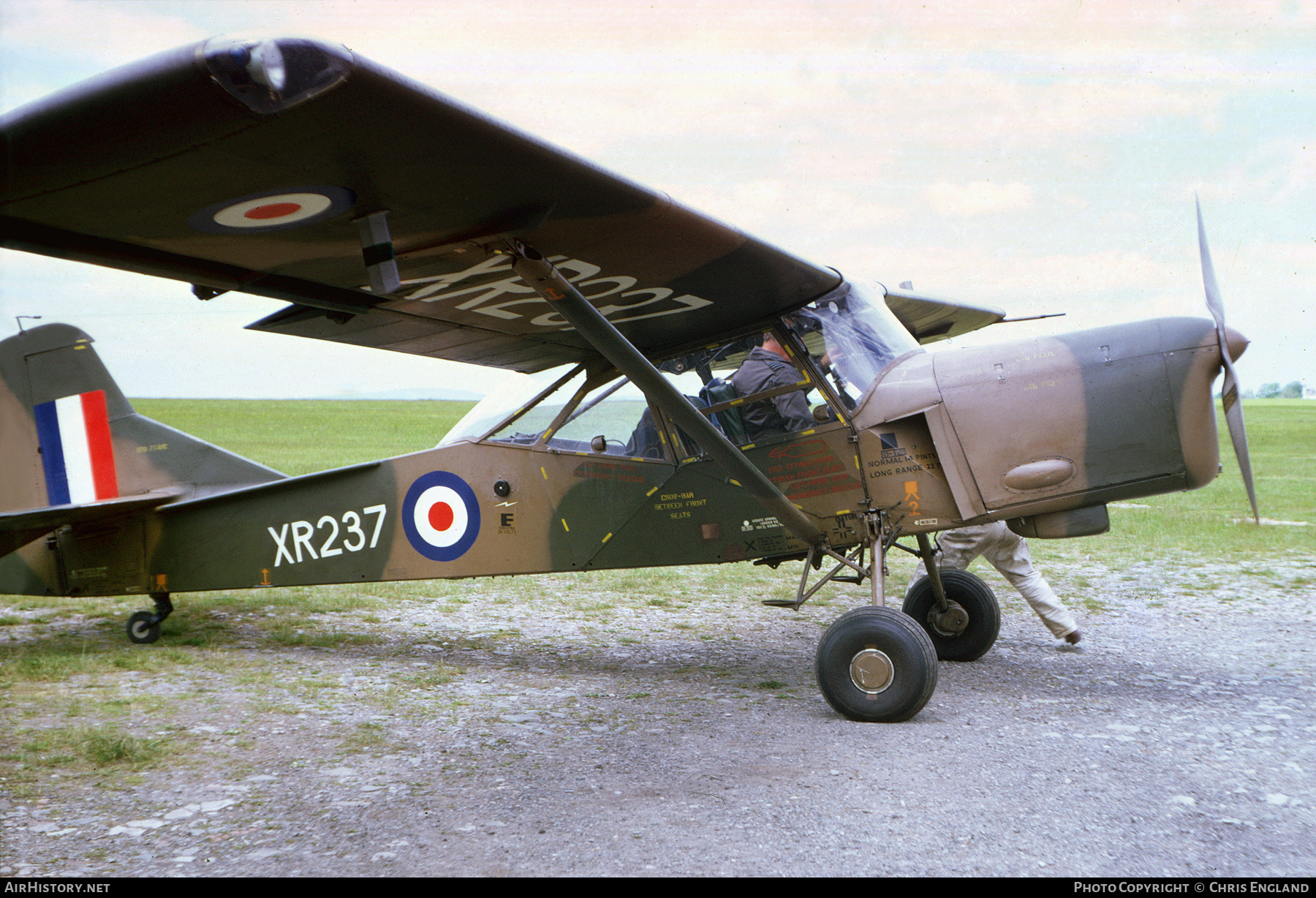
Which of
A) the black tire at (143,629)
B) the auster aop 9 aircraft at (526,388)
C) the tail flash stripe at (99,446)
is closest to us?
the auster aop 9 aircraft at (526,388)

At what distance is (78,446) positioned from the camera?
6.89 metres

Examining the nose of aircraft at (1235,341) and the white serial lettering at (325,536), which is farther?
the white serial lettering at (325,536)

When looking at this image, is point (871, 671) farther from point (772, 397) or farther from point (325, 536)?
point (325, 536)

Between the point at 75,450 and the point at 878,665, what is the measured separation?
6281 mm

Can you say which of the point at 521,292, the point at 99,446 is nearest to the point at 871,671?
the point at 521,292

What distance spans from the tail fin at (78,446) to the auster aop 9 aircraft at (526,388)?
20 mm

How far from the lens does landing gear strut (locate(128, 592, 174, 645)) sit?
21.4 ft

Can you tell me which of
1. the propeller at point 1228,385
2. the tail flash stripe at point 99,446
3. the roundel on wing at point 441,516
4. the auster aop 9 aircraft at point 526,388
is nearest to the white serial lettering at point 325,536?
the auster aop 9 aircraft at point 526,388

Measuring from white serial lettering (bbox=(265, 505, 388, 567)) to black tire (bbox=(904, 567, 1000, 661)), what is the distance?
144 inches

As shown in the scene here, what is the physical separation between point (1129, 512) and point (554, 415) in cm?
1181

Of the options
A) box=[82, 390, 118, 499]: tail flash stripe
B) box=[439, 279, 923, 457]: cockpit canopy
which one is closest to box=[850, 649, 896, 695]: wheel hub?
box=[439, 279, 923, 457]: cockpit canopy

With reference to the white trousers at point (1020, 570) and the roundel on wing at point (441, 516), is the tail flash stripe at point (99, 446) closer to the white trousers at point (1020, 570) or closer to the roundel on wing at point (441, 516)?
the roundel on wing at point (441, 516)

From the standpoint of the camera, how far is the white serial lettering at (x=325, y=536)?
6.09m

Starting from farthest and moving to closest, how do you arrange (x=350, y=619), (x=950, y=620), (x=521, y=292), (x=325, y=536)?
(x=350, y=619)
(x=325, y=536)
(x=950, y=620)
(x=521, y=292)
